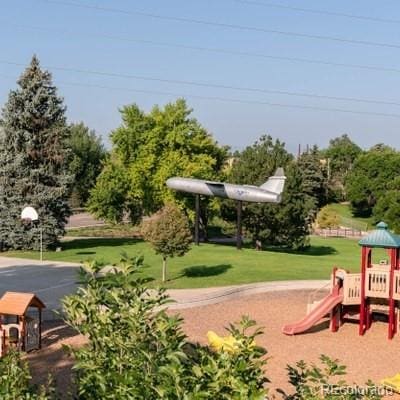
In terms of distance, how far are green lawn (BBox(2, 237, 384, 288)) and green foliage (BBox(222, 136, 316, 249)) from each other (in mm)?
2278

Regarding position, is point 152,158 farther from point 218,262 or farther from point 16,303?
point 16,303

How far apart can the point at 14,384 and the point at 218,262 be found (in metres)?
25.3

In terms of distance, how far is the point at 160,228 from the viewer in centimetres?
2312

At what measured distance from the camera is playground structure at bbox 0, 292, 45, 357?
591 inches

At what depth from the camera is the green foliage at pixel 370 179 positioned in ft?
265

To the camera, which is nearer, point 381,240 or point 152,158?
point 381,240

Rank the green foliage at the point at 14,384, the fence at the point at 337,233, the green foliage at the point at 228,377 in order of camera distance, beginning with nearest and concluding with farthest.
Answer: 1. the green foliage at the point at 228,377
2. the green foliage at the point at 14,384
3. the fence at the point at 337,233

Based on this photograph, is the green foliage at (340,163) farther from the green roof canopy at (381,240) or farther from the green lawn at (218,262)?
the green roof canopy at (381,240)

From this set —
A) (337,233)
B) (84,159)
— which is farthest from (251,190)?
(84,159)

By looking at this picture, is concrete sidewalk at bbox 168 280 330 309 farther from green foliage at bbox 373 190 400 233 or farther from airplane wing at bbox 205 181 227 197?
green foliage at bbox 373 190 400 233

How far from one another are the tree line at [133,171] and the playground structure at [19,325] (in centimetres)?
1974

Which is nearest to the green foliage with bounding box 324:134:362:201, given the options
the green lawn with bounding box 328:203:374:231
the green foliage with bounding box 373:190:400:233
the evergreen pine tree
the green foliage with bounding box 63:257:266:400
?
the green lawn with bounding box 328:203:374:231

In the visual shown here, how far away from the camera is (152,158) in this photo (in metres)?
43.9

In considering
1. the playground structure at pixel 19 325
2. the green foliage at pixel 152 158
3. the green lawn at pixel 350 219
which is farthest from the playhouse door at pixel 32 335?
the green lawn at pixel 350 219
